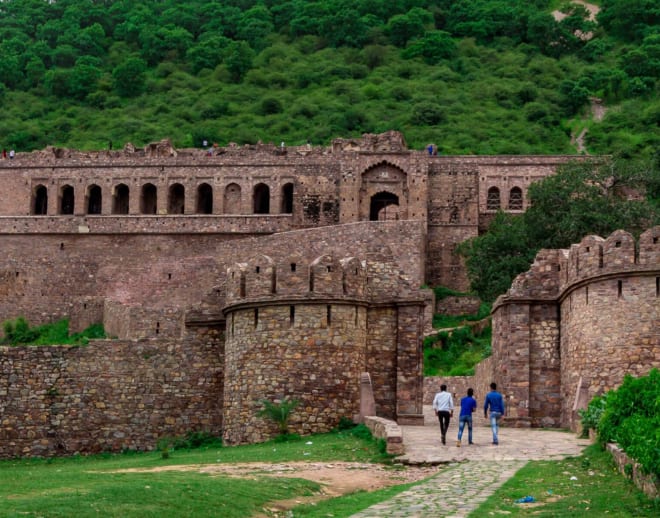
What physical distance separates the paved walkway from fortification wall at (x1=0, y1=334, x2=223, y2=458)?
4.83 meters

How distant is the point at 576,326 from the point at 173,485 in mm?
12356

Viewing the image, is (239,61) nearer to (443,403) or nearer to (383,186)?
(383,186)

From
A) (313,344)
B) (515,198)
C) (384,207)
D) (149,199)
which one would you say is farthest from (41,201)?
(313,344)

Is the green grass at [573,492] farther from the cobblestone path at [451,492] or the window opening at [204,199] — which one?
the window opening at [204,199]

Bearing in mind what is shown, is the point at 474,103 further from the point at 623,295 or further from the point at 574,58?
the point at 623,295

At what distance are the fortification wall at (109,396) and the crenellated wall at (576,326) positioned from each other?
6388mm

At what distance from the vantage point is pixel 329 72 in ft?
448

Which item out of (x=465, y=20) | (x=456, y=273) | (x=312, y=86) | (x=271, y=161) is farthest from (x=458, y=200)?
(x=465, y=20)

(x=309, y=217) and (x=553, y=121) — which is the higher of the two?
(x=553, y=121)

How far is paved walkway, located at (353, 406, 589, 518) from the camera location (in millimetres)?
19188

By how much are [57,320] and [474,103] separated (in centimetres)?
6349

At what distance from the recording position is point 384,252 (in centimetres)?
3141

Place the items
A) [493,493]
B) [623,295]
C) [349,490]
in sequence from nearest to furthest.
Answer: [493,493]
[349,490]
[623,295]

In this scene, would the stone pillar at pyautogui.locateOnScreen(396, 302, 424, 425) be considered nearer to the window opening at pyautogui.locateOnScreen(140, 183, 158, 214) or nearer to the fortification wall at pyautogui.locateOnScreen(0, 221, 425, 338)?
the fortification wall at pyautogui.locateOnScreen(0, 221, 425, 338)
